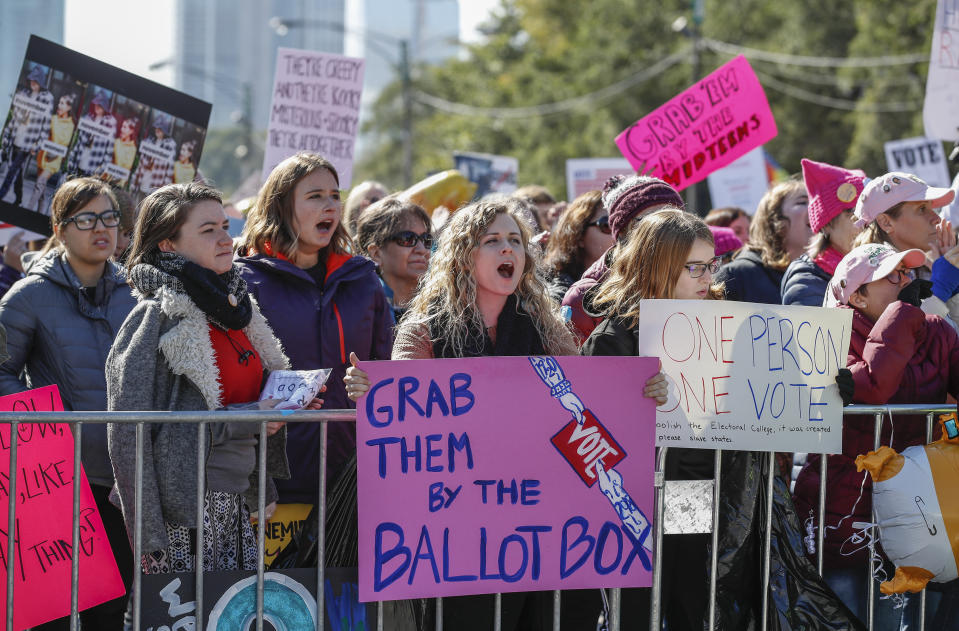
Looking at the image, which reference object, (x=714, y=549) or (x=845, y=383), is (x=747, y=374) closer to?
(x=845, y=383)

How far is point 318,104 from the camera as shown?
7863 mm

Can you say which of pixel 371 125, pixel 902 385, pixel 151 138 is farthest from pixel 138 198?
pixel 371 125

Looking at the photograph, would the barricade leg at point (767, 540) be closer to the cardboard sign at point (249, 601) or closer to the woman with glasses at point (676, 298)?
the woman with glasses at point (676, 298)

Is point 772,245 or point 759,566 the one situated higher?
point 772,245

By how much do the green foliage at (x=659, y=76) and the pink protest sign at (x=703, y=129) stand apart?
19268 millimetres

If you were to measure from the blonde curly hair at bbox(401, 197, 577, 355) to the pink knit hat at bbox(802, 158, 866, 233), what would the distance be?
175 cm

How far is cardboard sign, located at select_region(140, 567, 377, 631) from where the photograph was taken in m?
3.75

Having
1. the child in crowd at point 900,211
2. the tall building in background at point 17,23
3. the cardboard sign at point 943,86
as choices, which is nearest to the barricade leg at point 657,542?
the child in crowd at point 900,211

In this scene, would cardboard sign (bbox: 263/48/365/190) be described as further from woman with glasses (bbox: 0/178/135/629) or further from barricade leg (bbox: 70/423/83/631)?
barricade leg (bbox: 70/423/83/631)

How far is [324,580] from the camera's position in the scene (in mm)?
3809

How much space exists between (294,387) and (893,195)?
107 inches

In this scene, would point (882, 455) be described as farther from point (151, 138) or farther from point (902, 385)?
point (151, 138)

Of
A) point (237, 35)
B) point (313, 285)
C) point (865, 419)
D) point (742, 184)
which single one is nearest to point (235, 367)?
point (313, 285)

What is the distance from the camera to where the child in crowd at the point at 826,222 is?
509 cm
